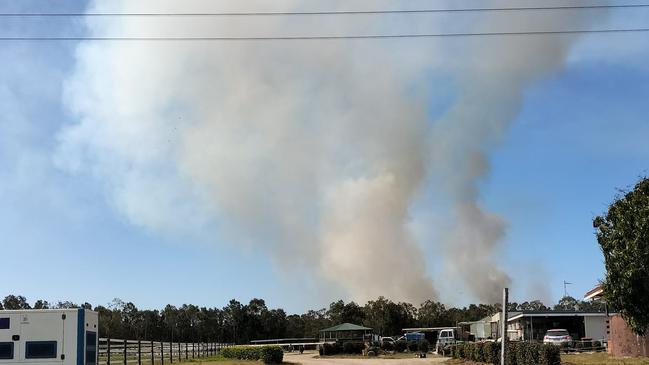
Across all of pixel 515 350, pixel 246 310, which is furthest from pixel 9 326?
pixel 246 310

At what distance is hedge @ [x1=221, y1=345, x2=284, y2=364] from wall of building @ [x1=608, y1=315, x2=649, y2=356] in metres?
20.4

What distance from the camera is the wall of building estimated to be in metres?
31.8

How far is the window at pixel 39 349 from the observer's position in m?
18.0

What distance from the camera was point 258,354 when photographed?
44.8 metres

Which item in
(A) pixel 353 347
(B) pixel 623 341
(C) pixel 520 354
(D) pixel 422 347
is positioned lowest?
(D) pixel 422 347

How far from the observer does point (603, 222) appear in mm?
26875

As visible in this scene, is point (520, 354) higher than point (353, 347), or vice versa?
point (520, 354)

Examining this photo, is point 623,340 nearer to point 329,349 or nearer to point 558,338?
point 558,338

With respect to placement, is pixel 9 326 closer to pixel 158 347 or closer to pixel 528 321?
pixel 158 347

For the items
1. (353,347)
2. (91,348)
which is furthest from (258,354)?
(91,348)

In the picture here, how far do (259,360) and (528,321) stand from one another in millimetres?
27562

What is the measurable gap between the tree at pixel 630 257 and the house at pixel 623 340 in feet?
18.4

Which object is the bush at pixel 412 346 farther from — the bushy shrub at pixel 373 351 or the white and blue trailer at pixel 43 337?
the white and blue trailer at pixel 43 337

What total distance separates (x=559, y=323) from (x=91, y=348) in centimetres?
A: 5088
